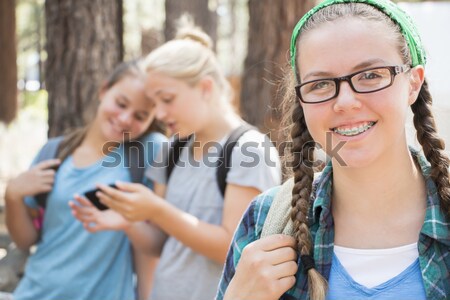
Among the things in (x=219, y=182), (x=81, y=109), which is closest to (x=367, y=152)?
(x=219, y=182)

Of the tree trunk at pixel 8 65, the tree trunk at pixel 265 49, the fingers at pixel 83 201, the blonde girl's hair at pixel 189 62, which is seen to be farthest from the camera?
the tree trunk at pixel 8 65

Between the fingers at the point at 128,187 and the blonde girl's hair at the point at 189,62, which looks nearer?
the fingers at the point at 128,187

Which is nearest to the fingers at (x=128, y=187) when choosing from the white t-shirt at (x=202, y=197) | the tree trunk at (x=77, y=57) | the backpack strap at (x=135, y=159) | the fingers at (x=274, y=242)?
the white t-shirt at (x=202, y=197)

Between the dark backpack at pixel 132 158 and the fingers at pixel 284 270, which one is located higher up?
the fingers at pixel 284 270

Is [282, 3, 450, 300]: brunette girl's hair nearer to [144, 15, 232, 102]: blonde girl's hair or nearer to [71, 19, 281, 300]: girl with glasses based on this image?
[71, 19, 281, 300]: girl with glasses

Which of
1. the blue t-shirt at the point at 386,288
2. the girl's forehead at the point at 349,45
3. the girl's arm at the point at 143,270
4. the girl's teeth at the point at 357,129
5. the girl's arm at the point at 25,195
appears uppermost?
the girl's forehead at the point at 349,45

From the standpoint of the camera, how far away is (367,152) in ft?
4.79

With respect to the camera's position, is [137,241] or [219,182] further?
[137,241]

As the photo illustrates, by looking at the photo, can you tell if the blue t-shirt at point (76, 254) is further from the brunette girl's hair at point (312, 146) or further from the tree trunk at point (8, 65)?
the tree trunk at point (8, 65)

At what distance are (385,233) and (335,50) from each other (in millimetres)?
503

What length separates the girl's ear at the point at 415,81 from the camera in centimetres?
152

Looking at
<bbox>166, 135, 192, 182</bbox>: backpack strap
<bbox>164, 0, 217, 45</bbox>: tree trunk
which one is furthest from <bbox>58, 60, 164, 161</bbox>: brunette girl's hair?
<bbox>164, 0, 217, 45</bbox>: tree trunk

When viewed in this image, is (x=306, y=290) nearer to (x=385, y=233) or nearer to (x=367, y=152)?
(x=385, y=233)

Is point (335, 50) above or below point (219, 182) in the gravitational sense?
above
